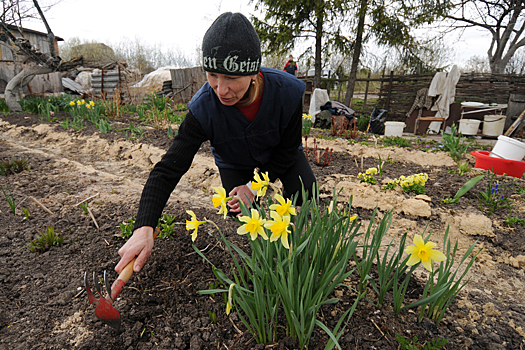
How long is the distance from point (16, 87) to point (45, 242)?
379 inches

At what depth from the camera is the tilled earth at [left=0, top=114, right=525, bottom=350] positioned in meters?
1.24

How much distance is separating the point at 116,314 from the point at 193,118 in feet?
3.44

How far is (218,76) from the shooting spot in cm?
138

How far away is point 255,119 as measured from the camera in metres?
1.72

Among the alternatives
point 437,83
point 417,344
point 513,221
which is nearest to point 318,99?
point 437,83

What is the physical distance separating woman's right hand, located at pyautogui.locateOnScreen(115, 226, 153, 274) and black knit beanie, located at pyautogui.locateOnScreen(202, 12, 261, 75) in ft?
2.59

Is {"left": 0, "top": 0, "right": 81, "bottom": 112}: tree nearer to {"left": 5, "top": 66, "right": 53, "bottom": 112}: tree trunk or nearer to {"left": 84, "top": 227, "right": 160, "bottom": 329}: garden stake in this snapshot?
{"left": 5, "top": 66, "right": 53, "bottom": 112}: tree trunk

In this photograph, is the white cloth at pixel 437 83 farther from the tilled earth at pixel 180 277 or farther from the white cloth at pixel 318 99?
the tilled earth at pixel 180 277

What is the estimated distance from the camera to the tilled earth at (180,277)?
1239mm

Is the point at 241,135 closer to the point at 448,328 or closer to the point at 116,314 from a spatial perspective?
the point at 116,314

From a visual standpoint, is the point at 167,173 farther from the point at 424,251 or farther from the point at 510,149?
the point at 510,149

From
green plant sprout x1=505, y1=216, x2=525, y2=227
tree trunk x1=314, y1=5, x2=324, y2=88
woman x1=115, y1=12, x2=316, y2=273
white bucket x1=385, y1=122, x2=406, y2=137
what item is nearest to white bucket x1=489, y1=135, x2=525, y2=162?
green plant sprout x1=505, y1=216, x2=525, y2=227

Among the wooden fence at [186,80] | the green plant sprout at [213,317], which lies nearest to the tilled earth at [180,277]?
the green plant sprout at [213,317]

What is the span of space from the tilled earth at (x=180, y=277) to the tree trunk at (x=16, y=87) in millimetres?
7081
